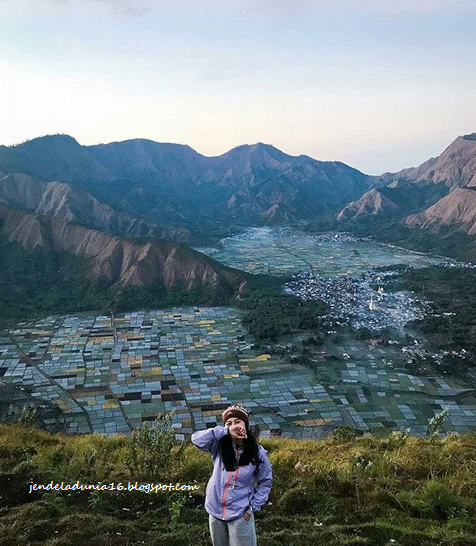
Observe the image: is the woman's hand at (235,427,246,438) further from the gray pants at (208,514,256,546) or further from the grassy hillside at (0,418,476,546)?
the grassy hillside at (0,418,476,546)

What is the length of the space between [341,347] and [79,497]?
2874 cm

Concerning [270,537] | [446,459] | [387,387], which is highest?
[270,537]

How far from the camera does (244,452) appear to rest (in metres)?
3.98

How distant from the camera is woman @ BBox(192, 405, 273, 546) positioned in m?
3.91

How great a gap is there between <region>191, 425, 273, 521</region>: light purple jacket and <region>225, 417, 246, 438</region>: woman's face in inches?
3.4

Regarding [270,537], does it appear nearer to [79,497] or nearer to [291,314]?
[79,497]

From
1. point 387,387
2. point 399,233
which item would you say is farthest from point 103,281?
point 399,233

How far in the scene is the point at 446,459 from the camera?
7664 mm

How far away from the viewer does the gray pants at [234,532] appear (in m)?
3.90

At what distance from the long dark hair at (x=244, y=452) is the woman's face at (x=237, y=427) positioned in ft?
0.23

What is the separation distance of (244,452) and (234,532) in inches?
25.9

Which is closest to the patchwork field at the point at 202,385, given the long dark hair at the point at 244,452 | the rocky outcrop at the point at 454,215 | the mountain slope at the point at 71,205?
the long dark hair at the point at 244,452

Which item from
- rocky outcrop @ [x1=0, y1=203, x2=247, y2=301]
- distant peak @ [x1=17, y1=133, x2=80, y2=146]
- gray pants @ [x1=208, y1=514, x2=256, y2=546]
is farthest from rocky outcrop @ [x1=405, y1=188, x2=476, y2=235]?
distant peak @ [x1=17, y1=133, x2=80, y2=146]

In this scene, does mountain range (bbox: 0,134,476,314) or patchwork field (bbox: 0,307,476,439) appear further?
mountain range (bbox: 0,134,476,314)
